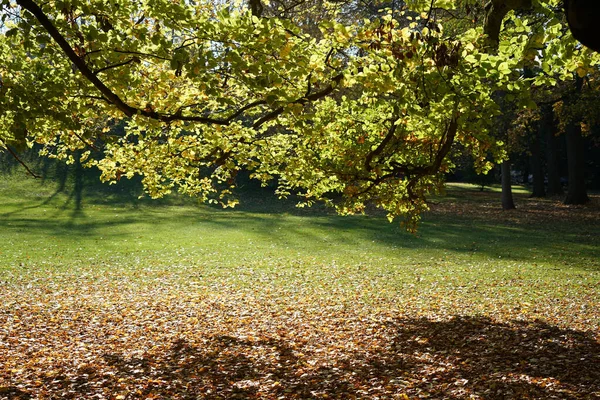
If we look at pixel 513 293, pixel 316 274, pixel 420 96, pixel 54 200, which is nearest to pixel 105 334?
pixel 420 96

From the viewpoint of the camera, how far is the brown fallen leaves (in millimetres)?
7148

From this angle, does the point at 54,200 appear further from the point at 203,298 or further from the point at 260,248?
the point at 203,298

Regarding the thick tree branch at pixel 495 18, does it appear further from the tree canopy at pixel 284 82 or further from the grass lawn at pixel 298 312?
the grass lawn at pixel 298 312

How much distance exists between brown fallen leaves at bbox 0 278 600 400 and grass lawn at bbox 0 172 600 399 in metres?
0.03

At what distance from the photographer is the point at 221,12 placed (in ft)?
23.8

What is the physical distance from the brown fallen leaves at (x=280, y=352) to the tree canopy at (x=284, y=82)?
2.65m

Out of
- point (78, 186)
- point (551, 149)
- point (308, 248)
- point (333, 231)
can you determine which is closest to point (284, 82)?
point (308, 248)

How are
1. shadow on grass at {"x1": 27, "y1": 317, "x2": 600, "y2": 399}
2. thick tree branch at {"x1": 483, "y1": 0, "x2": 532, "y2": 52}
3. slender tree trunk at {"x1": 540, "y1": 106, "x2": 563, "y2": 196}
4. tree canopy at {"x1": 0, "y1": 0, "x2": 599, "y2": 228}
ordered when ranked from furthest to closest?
slender tree trunk at {"x1": 540, "y1": 106, "x2": 563, "y2": 196}
thick tree branch at {"x1": 483, "y1": 0, "x2": 532, "y2": 52}
shadow on grass at {"x1": 27, "y1": 317, "x2": 600, "y2": 399}
tree canopy at {"x1": 0, "y1": 0, "x2": 599, "y2": 228}

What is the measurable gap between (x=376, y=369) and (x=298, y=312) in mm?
4199

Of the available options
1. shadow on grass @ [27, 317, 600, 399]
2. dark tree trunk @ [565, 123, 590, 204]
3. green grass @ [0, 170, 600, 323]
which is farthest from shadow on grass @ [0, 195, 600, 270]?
shadow on grass @ [27, 317, 600, 399]

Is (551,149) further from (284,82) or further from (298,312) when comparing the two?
(284,82)

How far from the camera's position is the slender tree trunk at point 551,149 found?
128 feet

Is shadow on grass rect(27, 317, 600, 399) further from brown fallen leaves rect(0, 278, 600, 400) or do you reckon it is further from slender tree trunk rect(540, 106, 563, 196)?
slender tree trunk rect(540, 106, 563, 196)

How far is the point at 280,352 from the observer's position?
900 cm
